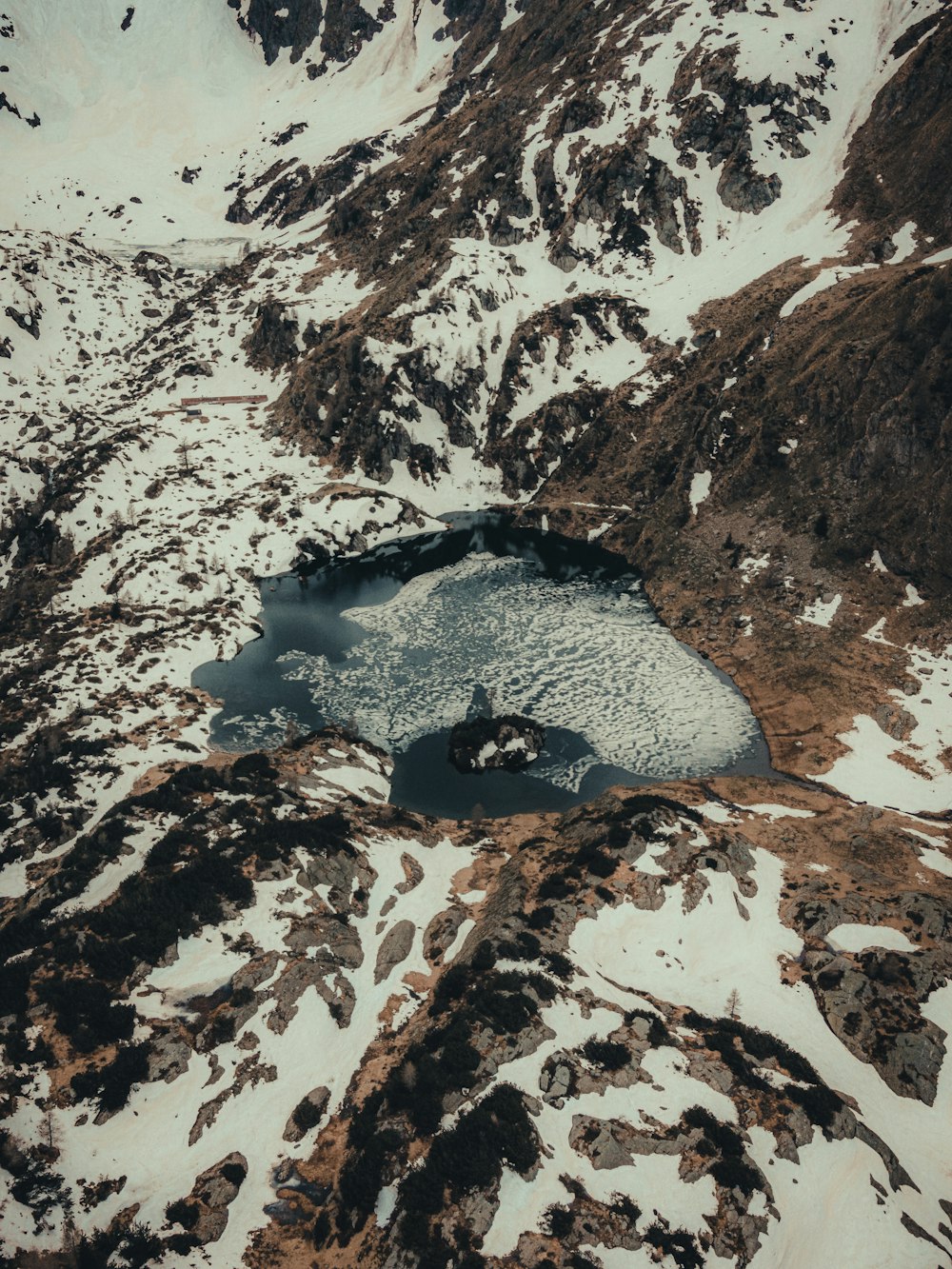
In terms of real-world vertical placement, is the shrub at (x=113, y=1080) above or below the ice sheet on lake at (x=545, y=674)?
above

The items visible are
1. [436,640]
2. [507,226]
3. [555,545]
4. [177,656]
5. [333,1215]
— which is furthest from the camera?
[507,226]

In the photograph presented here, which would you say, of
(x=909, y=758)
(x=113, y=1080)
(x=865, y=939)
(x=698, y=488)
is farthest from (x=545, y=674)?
(x=113, y=1080)

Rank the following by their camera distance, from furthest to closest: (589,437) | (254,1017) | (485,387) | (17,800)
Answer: (485,387) → (589,437) → (17,800) → (254,1017)

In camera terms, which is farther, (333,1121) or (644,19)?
(644,19)

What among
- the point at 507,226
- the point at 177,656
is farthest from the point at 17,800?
the point at 507,226

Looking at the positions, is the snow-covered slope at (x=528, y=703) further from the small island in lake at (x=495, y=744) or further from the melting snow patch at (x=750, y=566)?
the small island in lake at (x=495, y=744)

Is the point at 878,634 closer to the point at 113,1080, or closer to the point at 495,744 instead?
the point at 495,744

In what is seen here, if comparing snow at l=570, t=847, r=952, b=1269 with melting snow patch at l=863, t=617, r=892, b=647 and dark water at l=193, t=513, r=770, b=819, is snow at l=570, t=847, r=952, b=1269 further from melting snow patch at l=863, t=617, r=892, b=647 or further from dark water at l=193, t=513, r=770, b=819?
melting snow patch at l=863, t=617, r=892, b=647

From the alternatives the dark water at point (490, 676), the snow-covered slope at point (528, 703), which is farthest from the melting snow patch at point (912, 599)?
the dark water at point (490, 676)

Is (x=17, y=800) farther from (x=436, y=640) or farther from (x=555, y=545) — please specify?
(x=555, y=545)
